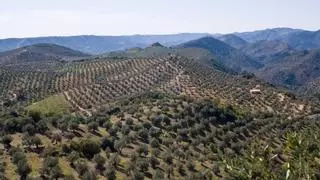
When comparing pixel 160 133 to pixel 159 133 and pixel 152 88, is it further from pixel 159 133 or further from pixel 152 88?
pixel 152 88

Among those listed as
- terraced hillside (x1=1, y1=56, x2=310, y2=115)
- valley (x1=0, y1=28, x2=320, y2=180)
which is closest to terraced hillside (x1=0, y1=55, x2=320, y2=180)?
valley (x1=0, y1=28, x2=320, y2=180)

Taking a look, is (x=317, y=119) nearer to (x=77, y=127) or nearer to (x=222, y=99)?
(x=222, y=99)

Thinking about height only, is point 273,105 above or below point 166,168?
below

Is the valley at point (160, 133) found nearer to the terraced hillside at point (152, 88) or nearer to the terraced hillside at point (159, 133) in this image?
the terraced hillside at point (159, 133)

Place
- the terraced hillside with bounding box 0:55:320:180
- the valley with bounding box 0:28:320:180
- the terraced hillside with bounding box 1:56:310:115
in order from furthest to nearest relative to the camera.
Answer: the terraced hillside with bounding box 1:56:310:115, the terraced hillside with bounding box 0:55:320:180, the valley with bounding box 0:28:320:180

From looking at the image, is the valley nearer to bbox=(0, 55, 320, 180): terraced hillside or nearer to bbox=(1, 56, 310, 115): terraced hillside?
bbox=(0, 55, 320, 180): terraced hillside

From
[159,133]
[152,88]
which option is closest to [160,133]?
[159,133]

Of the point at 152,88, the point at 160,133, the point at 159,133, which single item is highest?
the point at 159,133

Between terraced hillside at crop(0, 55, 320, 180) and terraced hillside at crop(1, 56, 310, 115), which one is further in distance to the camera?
terraced hillside at crop(1, 56, 310, 115)

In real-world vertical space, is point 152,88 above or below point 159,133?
below

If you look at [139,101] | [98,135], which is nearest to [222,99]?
[139,101]

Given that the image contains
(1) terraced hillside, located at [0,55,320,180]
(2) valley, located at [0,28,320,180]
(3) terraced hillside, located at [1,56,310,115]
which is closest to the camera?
(2) valley, located at [0,28,320,180]
